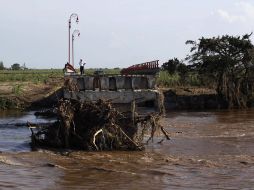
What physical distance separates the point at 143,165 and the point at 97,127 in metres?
2.88

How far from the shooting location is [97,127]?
21438 mm

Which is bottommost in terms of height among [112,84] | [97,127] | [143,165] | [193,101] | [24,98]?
[143,165]

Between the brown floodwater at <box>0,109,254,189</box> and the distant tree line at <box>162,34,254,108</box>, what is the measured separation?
17315 mm

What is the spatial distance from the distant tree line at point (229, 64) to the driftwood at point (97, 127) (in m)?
24.7

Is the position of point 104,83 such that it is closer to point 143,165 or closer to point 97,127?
point 97,127

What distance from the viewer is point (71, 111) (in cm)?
2181

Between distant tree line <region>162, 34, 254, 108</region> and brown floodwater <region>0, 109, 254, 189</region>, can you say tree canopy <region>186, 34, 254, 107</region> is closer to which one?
distant tree line <region>162, 34, 254, 108</region>

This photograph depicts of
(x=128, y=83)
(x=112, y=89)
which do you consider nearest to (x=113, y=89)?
(x=112, y=89)

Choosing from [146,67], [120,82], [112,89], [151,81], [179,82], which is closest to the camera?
[112,89]

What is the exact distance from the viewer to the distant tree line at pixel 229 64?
1815 inches

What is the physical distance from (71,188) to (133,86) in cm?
1168

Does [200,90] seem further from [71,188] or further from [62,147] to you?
[71,188]

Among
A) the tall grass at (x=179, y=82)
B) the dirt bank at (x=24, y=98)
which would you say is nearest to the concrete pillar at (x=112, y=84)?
the dirt bank at (x=24, y=98)

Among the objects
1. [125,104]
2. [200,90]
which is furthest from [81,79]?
[200,90]
